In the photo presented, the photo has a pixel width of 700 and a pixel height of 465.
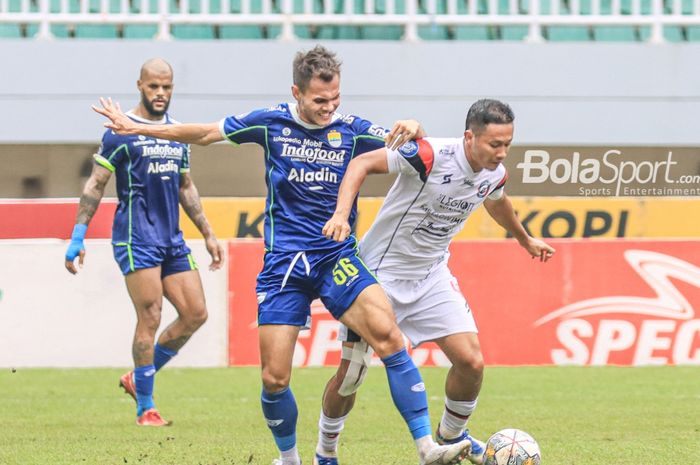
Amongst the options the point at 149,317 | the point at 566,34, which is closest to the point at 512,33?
the point at 566,34

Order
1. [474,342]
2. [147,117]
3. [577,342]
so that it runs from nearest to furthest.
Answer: [474,342], [147,117], [577,342]

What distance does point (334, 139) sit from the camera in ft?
20.9

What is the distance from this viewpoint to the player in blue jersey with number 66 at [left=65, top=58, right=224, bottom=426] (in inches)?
331

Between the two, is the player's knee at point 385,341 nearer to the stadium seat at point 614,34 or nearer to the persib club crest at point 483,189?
the persib club crest at point 483,189

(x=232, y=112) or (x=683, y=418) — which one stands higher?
(x=232, y=112)

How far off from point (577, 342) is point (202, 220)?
4.40 m

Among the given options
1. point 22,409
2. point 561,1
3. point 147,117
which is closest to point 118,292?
point 22,409

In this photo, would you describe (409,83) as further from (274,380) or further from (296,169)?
(274,380)

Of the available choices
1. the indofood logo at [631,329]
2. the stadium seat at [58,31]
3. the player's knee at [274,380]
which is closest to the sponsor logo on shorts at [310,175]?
the player's knee at [274,380]

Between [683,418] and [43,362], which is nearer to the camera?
[683,418]

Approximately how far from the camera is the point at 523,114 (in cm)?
1438

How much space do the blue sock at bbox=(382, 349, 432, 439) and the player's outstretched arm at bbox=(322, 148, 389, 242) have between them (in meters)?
0.65

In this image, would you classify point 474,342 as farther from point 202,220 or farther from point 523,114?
Answer: point 523,114

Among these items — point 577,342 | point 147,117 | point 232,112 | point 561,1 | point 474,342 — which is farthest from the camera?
point 561,1
